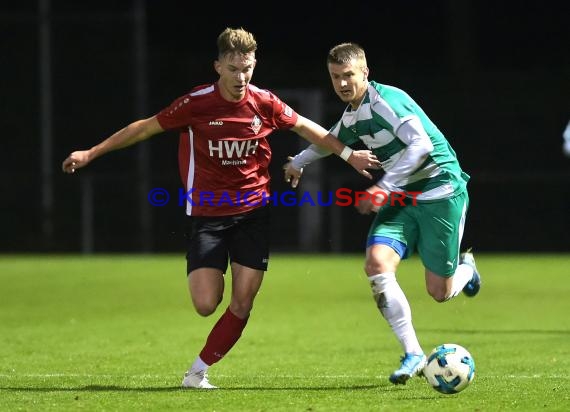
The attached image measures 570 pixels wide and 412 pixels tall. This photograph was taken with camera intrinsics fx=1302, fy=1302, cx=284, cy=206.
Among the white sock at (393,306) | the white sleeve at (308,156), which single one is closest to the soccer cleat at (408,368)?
the white sock at (393,306)

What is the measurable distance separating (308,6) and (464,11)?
3.58 meters

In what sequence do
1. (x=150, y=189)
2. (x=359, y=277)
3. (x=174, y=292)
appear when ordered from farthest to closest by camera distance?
(x=150, y=189) < (x=359, y=277) < (x=174, y=292)

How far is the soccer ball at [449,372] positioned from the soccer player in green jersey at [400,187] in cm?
21

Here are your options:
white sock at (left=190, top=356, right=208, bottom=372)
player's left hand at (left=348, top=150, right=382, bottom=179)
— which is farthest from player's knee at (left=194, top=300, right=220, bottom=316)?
player's left hand at (left=348, top=150, right=382, bottom=179)

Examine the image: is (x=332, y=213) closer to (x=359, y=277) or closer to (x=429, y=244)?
(x=359, y=277)

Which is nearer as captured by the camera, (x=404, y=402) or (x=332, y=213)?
(x=404, y=402)

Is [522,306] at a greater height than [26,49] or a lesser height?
lesser

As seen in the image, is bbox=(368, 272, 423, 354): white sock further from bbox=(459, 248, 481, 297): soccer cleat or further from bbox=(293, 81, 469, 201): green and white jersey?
bbox=(459, 248, 481, 297): soccer cleat

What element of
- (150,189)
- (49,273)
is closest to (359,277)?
(49,273)

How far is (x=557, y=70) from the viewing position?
24.5 m

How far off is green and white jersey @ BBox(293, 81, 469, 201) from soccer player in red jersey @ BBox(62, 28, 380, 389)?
0.53ft

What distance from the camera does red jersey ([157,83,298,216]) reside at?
780 centimetres

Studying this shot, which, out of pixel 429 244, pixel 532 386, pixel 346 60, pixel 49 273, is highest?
pixel 346 60


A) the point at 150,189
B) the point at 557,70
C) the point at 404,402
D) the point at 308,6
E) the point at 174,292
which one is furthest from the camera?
the point at 308,6
